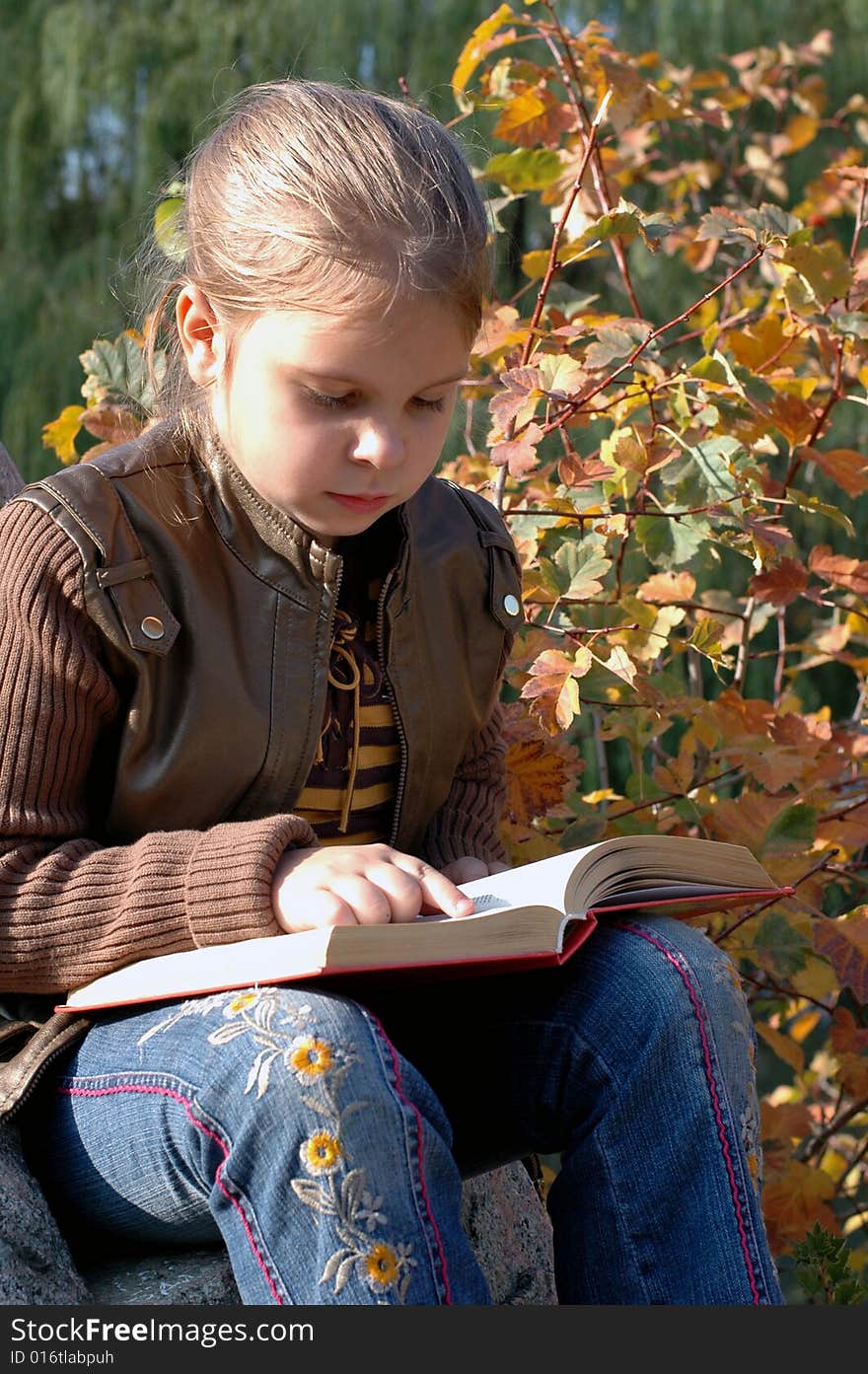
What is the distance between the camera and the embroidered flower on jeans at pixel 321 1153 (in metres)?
1.01

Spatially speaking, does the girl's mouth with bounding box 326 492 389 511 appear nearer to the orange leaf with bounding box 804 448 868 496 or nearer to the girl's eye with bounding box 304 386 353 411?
the girl's eye with bounding box 304 386 353 411

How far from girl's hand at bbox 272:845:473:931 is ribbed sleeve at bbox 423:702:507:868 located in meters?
0.37

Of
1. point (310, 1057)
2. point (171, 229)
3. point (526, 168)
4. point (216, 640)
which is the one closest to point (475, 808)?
point (216, 640)

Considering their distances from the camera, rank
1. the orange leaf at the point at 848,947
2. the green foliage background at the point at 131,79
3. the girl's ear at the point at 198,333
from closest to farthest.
A: the girl's ear at the point at 198,333
the orange leaf at the point at 848,947
the green foliage background at the point at 131,79

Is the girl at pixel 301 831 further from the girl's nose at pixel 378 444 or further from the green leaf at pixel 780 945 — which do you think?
the green leaf at pixel 780 945

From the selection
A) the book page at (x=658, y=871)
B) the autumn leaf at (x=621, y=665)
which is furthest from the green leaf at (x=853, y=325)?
the book page at (x=658, y=871)

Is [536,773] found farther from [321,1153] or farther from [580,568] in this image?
[321,1153]

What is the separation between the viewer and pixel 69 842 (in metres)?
1.27

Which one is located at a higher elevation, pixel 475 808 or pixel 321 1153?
pixel 321 1153

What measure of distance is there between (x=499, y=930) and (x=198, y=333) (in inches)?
25.6

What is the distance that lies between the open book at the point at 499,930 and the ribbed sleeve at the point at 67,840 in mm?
27

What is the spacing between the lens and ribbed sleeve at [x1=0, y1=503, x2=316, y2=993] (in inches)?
46.5

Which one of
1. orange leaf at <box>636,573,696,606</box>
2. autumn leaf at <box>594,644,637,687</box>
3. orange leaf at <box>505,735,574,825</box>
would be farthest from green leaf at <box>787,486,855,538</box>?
orange leaf at <box>505,735,574,825</box>

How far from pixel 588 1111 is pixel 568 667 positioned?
0.59 metres
